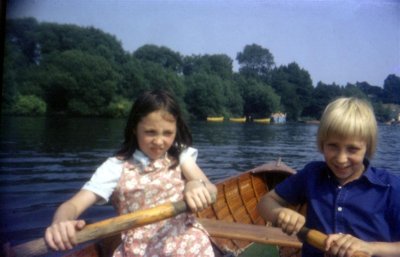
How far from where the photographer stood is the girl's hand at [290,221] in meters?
1.90

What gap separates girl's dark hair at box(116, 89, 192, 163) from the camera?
2160 millimetres

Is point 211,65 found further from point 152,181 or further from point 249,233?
point 152,181

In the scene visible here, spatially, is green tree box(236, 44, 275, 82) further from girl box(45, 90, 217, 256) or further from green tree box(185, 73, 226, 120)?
girl box(45, 90, 217, 256)

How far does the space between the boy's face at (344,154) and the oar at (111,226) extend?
25.0 inches

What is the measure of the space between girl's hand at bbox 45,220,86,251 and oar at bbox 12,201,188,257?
0.09ft

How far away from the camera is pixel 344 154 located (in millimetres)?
1856

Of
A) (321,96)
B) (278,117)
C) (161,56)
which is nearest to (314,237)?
(321,96)

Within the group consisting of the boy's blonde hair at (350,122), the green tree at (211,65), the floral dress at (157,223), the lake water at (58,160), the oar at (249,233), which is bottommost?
the lake water at (58,160)

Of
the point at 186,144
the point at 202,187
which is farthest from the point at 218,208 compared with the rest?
the point at 202,187

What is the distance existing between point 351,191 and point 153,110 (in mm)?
945

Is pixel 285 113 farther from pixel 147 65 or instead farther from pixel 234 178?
pixel 234 178

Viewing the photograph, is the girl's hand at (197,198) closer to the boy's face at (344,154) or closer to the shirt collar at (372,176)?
the boy's face at (344,154)

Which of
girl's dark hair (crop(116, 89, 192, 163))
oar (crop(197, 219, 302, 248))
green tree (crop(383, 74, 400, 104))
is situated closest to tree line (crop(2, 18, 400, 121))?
green tree (crop(383, 74, 400, 104))

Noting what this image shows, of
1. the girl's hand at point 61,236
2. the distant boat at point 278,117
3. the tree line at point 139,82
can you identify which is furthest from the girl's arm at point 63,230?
the distant boat at point 278,117
